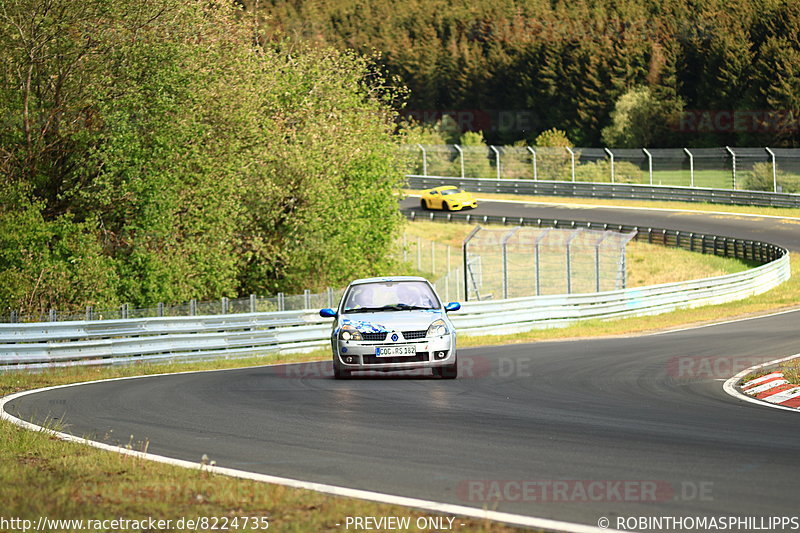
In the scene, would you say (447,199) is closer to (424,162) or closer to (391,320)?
(424,162)

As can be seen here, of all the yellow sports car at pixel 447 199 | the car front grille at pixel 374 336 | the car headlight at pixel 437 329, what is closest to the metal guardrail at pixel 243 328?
the car front grille at pixel 374 336

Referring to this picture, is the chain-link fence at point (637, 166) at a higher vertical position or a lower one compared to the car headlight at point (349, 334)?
higher

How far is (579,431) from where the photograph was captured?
9.56 meters


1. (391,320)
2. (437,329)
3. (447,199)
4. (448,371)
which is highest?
(447,199)

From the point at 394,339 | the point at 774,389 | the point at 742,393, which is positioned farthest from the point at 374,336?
the point at 774,389

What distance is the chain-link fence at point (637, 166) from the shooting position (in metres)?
57.9

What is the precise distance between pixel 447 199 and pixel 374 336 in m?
45.0

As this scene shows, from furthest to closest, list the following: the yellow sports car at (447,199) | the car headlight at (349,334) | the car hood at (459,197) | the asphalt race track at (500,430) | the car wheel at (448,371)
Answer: the car hood at (459,197), the yellow sports car at (447,199), the car wheel at (448,371), the car headlight at (349,334), the asphalt race track at (500,430)

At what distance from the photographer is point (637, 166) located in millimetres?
65625

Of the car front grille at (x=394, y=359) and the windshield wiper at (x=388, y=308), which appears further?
the windshield wiper at (x=388, y=308)

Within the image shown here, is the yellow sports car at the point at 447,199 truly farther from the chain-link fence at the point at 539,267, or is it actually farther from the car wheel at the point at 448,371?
the car wheel at the point at 448,371

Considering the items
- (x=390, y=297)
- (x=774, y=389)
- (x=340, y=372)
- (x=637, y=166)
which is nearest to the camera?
(x=774, y=389)

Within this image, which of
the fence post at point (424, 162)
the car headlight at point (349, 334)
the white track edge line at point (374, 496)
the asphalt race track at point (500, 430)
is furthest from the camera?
the fence post at point (424, 162)

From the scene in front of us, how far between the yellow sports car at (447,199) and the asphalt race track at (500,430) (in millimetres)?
40931
